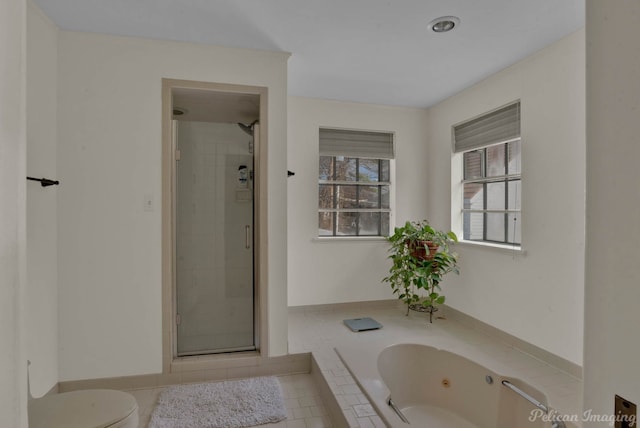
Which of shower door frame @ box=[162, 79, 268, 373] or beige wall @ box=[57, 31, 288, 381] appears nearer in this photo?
beige wall @ box=[57, 31, 288, 381]

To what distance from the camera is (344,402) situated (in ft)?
6.32

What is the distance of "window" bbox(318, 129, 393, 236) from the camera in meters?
3.69

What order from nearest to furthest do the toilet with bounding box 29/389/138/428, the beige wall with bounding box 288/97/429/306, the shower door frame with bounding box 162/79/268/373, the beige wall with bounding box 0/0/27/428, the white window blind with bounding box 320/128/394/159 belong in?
1. the beige wall with bounding box 0/0/27/428
2. the toilet with bounding box 29/389/138/428
3. the shower door frame with bounding box 162/79/268/373
4. the beige wall with bounding box 288/97/429/306
5. the white window blind with bounding box 320/128/394/159

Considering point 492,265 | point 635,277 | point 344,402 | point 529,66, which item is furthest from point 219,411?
point 529,66

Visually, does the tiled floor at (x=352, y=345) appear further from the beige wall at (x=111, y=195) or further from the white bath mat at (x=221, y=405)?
the beige wall at (x=111, y=195)

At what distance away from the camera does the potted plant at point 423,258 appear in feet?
10.6

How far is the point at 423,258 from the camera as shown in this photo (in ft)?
10.6

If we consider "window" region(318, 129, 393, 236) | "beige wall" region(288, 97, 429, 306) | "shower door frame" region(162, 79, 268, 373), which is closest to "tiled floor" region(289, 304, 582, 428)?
"beige wall" region(288, 97, 429, 306)

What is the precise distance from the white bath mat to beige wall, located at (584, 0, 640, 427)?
6.37 feet

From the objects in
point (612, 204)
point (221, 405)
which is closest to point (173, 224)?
point (221, 405)

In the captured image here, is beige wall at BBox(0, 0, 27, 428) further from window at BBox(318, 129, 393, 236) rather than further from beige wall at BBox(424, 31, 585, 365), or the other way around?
window at BBox(318, 129, 393, 236)

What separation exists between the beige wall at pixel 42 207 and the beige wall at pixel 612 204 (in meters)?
2.43

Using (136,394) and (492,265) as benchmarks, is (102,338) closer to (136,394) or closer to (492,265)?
(136,394)

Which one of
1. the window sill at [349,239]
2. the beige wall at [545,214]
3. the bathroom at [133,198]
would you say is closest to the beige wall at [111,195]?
the bathroom at [133,198]
